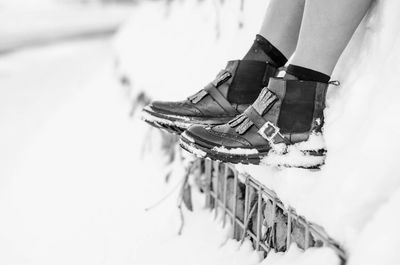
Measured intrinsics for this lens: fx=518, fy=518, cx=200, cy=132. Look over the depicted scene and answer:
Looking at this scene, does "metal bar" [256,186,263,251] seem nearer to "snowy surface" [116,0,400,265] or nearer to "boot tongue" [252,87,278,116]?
"snowy surface" [116,0,400,265]

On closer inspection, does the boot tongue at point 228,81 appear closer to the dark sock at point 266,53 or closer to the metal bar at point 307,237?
the dark sock at point 266,53

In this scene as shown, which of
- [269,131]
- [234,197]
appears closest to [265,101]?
[269,131]

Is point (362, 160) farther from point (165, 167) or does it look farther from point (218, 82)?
point (165, 167)

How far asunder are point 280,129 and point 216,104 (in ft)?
1.02

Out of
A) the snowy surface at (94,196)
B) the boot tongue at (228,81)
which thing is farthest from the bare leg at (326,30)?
the snowy surface at (94,196)

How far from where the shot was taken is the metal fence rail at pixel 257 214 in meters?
1.20

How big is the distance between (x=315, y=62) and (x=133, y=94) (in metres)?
2.06

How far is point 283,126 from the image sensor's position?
1.27m

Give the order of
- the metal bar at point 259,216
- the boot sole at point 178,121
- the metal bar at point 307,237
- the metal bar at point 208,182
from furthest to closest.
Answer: the metal bar at point 208,182 < the boot sole at point 178,121 < the metal bar at point 259,216 < the metal bar at point 307,237

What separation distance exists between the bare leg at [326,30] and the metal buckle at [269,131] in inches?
6.5

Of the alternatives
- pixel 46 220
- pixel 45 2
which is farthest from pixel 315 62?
pixel 45 2

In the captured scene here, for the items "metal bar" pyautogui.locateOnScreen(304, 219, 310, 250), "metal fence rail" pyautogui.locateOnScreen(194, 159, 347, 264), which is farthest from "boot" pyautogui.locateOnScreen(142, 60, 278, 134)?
"metal bar" pyautogui.locateOnScreen(304, 219, 310, 250)

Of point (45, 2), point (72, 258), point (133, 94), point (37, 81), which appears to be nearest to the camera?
point (72, 258)

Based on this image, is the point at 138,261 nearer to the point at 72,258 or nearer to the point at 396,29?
the point at 72,258
